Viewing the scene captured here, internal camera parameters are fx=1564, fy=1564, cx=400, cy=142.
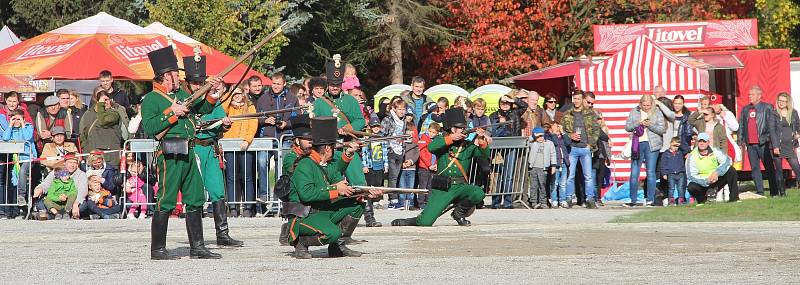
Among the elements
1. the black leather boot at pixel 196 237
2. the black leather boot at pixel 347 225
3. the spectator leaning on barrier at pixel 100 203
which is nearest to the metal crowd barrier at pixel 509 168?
the spectator leaning on barrier at pixel 100 203

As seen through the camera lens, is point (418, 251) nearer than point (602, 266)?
No

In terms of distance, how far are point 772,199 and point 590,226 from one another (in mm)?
5859

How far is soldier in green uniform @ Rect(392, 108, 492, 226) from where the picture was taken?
17.4 metres

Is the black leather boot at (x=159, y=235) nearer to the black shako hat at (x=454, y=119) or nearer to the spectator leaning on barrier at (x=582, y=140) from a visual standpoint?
the black shako hat at (x=454, y=119)

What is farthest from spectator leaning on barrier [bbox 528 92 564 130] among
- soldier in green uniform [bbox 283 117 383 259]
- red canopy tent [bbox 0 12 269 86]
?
soldier in green uniform [bbox 283 117 383 259]

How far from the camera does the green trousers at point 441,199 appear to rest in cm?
1758

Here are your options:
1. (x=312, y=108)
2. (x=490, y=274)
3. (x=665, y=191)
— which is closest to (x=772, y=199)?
(x=665, y=191)

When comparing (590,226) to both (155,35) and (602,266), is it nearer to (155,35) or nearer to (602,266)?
(602,266)

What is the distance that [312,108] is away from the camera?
52.1 ft

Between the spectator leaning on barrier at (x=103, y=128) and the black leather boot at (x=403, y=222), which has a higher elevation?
the spectator leaning on barrier at (x=103, y=128)

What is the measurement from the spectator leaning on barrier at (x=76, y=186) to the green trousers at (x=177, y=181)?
24.5 ft

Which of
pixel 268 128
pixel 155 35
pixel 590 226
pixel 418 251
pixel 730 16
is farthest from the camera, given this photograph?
pixel 730 16

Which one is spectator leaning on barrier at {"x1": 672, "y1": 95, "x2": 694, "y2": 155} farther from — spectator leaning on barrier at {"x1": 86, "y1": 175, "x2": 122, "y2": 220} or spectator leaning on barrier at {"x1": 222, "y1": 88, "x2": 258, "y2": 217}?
spectator leaning on barrier at {"x1": 86, "y1": 175, "x2": 122, "y2": 220}

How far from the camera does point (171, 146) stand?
13547 mm
